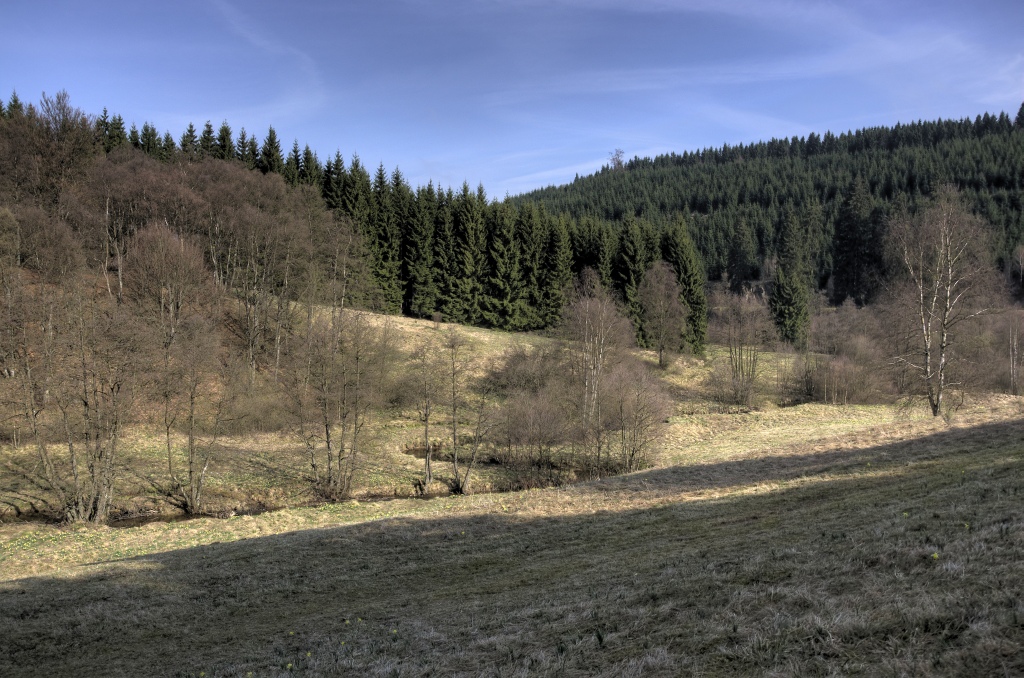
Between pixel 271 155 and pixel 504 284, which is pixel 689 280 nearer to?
pixel 504 284

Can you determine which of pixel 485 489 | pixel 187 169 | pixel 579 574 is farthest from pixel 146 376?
pixel 187 169

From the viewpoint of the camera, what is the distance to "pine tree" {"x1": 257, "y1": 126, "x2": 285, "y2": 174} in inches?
2598

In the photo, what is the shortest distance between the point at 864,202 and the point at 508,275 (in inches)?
3684

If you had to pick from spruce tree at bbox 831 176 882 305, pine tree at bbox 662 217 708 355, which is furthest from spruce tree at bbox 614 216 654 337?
spruce tree at bbox 831 176 882 305

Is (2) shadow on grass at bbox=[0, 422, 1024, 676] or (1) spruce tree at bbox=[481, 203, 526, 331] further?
(1) spruce tree at bbox=[481, 203, 526, 331]

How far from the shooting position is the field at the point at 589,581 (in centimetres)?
639

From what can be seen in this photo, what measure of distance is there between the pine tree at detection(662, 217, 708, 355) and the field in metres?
43.0

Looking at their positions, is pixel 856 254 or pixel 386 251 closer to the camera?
pixel 386 251

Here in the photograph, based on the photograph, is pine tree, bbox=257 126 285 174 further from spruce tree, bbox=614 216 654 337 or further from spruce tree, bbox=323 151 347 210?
spruce tree, bbox=614 216 654 337

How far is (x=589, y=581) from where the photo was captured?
11.4 meters

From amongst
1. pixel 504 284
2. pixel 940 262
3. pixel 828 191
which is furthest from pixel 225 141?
pixel 828 191

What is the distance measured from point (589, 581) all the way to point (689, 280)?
62.9 metres

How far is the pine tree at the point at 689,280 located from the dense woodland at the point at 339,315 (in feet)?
0.88

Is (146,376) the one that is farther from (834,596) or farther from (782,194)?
(782,194)
